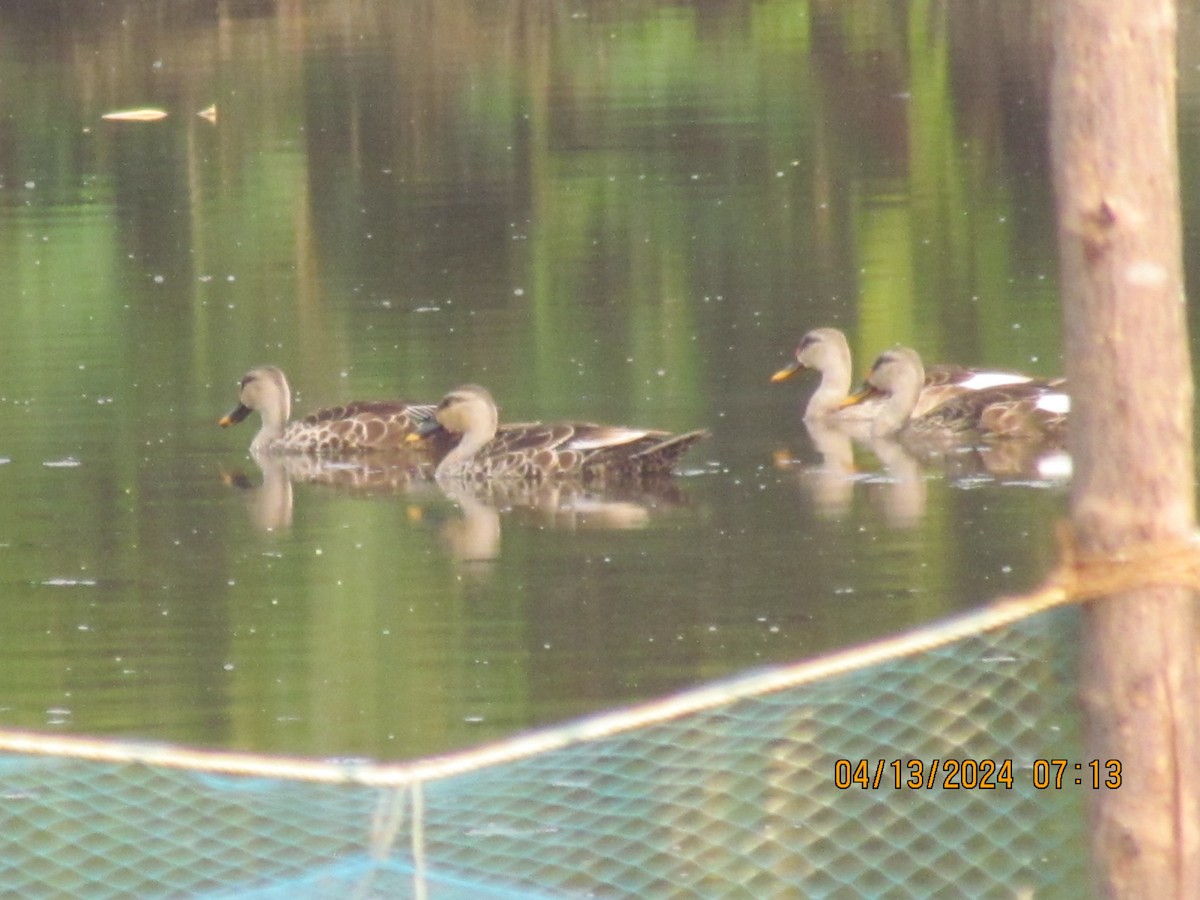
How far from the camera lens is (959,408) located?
14.5m

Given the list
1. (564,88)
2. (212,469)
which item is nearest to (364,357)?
(212,469)

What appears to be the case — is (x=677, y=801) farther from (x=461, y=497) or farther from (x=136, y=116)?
(x=136, y=116)

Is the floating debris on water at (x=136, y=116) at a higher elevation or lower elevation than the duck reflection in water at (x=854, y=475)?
higher

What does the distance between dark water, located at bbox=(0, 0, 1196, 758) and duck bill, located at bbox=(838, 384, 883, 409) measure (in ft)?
1.34

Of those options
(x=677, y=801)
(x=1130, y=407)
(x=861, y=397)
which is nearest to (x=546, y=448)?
(x=861, y=397)

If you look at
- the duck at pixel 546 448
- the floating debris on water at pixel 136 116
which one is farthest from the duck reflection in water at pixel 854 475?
the floating debris on water at pixel 136 116

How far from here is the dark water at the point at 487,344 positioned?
10.5 meters

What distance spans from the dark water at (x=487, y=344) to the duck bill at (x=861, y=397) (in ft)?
1.34

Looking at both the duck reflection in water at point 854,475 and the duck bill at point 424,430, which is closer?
the duck reflection in water at point 854,475

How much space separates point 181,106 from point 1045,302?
61.4 ft

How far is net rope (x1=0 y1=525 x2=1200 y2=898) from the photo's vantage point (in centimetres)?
525

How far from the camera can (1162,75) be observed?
201 inches

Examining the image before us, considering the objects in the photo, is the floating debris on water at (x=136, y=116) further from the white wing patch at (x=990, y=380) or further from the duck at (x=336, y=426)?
the white wing patch at (x=990, y=380)

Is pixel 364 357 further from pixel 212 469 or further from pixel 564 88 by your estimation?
pixel 564 88
